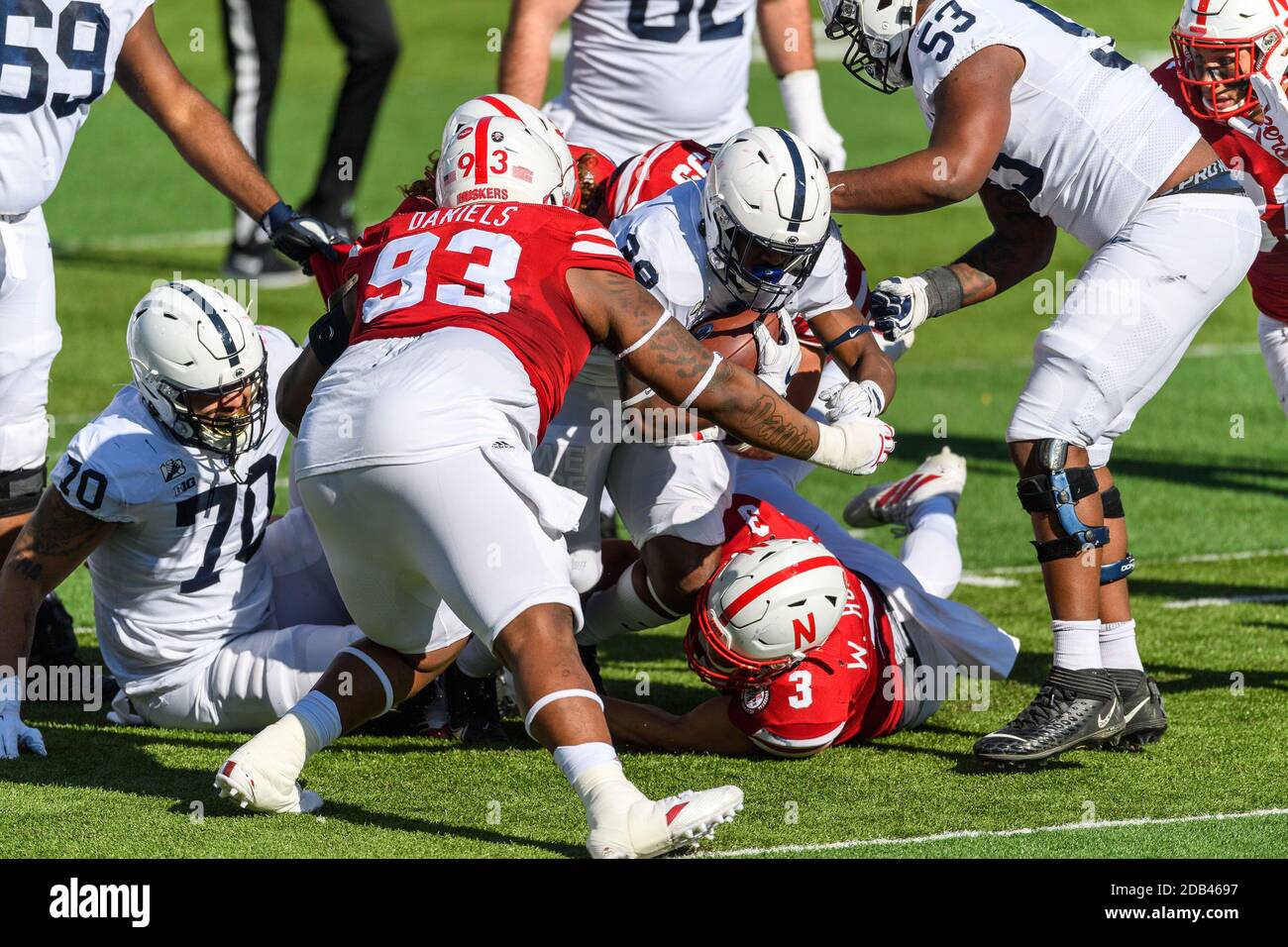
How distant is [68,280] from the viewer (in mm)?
12977

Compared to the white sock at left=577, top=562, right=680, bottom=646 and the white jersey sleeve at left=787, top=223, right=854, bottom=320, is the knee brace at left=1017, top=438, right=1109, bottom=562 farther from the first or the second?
the white sock at left=577, top=562, right=680, bottom=646

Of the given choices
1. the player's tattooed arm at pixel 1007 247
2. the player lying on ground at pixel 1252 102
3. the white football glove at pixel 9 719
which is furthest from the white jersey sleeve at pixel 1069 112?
the white football glove at pixel 9 719

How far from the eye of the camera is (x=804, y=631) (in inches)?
189

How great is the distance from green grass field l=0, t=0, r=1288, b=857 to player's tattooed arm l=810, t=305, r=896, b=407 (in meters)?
1.03

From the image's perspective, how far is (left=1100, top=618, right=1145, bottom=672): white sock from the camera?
17.5 ft

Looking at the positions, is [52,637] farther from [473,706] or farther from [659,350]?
[659,350]

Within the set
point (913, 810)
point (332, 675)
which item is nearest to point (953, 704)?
point (913, 810)

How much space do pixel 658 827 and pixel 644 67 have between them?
13.0 feet

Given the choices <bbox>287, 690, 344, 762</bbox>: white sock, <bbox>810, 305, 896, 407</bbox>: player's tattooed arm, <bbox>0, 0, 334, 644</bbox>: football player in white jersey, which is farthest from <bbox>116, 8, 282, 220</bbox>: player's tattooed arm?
<bbox>287, 690, 344, 762</bbox>: white sock

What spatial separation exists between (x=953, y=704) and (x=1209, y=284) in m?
1.45

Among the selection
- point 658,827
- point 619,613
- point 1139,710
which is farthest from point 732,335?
point 658,827

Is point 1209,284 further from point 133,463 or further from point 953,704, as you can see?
point 133,463

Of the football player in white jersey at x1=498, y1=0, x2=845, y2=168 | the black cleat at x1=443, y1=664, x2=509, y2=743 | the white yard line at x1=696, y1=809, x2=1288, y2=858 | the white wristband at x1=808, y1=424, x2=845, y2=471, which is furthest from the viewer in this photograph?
the football player in white jersey at x1=498, y1=0, x2=845, y2=168

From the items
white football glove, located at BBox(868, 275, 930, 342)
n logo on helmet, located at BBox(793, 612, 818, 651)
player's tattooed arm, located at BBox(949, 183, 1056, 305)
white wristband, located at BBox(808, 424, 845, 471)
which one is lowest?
n logo on helmet, located at BBox(793, 612, 818, 651)
